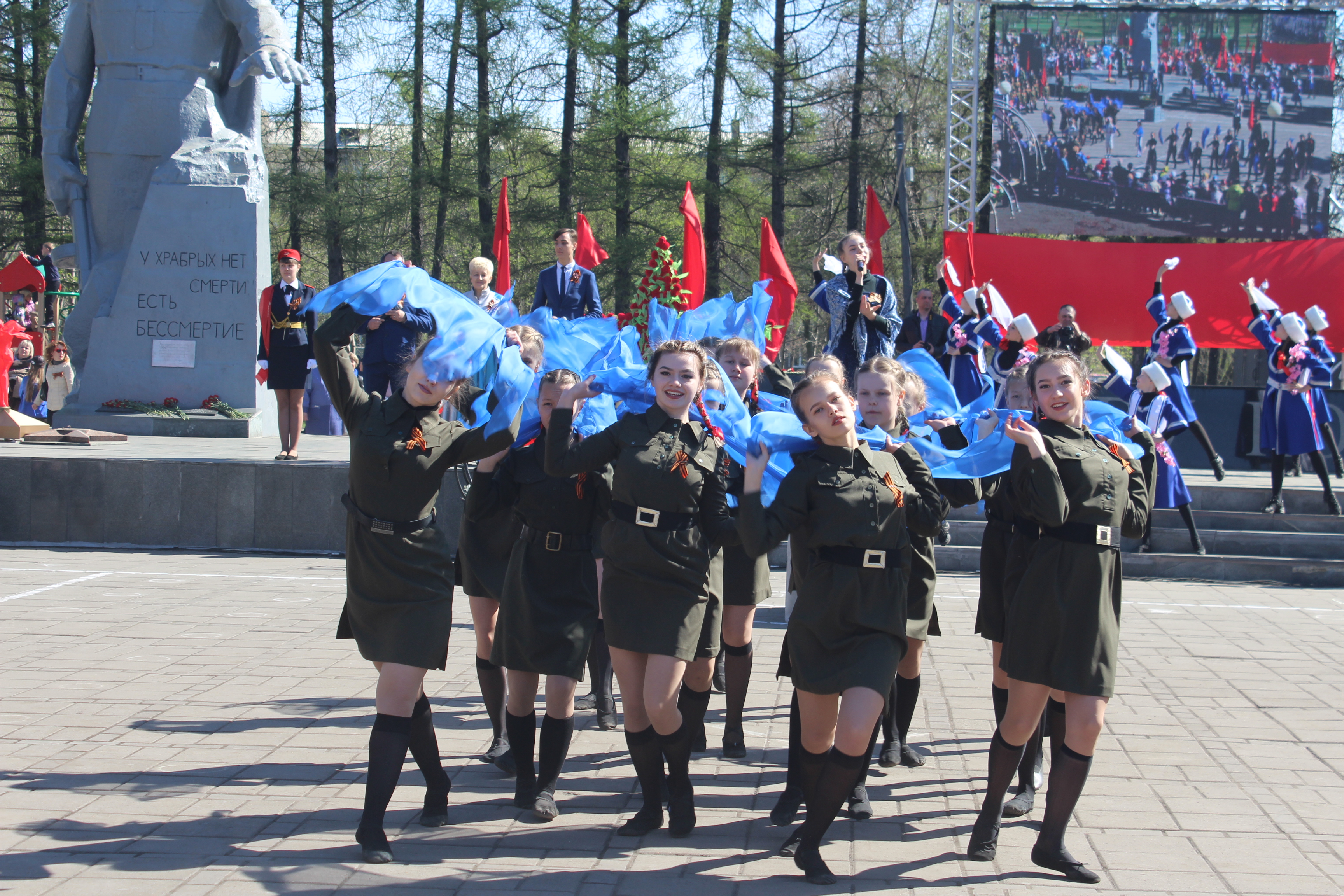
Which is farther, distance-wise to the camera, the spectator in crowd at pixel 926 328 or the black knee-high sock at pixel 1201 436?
the spectator in crowd at pixel 926 328

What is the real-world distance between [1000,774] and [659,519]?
56.2 inches

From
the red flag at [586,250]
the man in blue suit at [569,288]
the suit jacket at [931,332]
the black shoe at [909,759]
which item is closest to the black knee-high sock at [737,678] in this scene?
the black shoe at [909,759]

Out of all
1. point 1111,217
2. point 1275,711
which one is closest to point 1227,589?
point 1275,711

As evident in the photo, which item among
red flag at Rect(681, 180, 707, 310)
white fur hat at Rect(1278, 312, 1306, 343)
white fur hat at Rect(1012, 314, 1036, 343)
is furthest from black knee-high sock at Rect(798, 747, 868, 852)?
white fur hat at Rect(1278, 312, 1306, 343)

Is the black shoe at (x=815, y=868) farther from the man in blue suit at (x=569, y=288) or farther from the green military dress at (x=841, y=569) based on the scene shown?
the man in blue suit at (x=569, y=288)

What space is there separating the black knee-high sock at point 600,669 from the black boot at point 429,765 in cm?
144

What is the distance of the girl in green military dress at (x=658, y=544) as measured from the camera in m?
3.90

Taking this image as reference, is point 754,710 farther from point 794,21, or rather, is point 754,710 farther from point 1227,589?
point 794,21

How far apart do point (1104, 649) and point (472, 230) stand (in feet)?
82.4

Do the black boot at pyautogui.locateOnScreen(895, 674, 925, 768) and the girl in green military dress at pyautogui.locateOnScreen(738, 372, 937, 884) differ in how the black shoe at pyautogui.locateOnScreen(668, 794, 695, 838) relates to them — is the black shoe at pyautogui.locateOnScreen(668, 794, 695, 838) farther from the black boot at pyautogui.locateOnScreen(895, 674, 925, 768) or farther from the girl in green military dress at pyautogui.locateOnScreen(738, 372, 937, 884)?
the black boot at pyautogui.locateOnScreen(895, 674, 925, 768)

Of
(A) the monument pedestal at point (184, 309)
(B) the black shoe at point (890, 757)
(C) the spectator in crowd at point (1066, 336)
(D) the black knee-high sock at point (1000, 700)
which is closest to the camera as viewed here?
(D) the black knee-high sock at point (1000, 700)

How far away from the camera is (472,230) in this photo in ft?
89.8

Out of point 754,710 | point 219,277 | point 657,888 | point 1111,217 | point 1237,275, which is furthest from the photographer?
point 1111,217

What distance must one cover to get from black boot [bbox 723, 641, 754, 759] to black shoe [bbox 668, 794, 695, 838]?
0.97 meters
